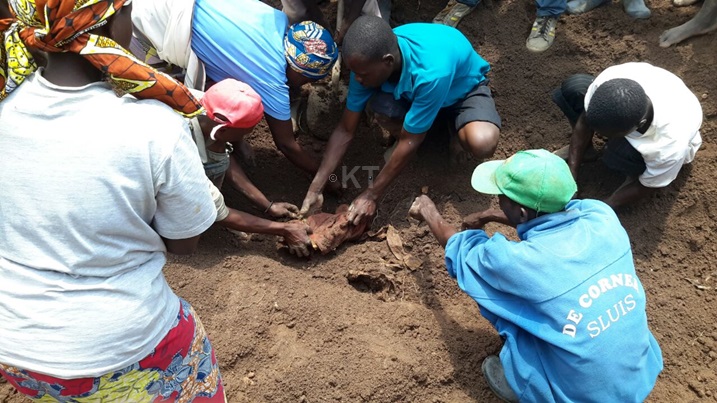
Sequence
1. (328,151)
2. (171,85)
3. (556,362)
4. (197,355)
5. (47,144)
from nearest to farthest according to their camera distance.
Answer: (47,144)
(171,85)
(197,355)
(556,362)
(328,151)

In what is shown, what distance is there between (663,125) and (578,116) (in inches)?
22.9

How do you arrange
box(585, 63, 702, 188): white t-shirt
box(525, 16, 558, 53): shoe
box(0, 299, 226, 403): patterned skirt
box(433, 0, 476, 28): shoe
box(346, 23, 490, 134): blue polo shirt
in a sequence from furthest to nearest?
box(433, 0, 476, 28): shoe, box(525, 16, 558, 53): shoe, box(346, 23, 490, 134): blue polo shirt, box(585, 63, 702, 188): white t-shirt, box(0, 299, 226, 403): patterned skirt

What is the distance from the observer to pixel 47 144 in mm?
1297

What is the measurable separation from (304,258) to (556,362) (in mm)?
1486

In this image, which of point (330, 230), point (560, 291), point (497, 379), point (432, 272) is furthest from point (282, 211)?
point (560, 291)

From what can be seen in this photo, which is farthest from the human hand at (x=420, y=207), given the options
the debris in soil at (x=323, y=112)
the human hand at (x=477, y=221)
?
the debris in soil at (x=323, y=112)

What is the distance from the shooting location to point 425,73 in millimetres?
2828

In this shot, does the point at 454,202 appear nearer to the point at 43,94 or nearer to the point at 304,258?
the point at 304,258

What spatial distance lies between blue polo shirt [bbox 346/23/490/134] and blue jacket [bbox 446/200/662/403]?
0.99m

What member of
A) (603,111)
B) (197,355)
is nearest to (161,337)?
(197,355)

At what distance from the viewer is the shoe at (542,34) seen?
3.66 meters

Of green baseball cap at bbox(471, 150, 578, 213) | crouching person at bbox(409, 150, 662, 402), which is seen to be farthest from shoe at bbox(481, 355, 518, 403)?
green baseball cap at bbox(471, 150, 578, 213)

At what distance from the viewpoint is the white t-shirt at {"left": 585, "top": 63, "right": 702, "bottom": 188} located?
2.67 metres

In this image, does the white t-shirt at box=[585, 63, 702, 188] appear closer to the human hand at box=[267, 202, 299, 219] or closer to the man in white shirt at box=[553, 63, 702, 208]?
the man in white shirt at box=[553, 63, 702, 208]
